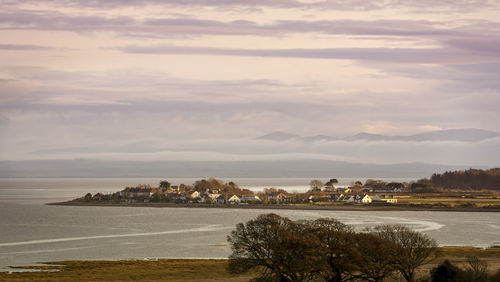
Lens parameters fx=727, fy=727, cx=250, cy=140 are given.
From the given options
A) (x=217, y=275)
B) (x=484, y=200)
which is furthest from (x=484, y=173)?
(x=217, y=275)

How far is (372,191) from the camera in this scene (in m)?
159

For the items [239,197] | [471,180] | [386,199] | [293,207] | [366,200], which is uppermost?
[471,180]

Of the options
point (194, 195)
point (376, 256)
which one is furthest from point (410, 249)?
point (194, 195)

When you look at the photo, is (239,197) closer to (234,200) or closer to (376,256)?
(234,200)

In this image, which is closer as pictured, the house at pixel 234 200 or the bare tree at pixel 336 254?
the bare tree at pixel 336 254

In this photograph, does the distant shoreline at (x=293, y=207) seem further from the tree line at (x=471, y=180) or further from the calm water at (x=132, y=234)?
the tree line at (x=471, y=180)

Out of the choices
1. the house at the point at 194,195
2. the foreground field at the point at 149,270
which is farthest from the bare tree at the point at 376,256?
the house at the point at 194,195

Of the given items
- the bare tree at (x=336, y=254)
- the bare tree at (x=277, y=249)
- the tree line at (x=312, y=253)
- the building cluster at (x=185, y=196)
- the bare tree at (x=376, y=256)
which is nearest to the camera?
the bare tree at (x=277, y=249)

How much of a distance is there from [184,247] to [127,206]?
7044 centimetres

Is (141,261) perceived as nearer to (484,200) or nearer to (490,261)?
(490,261)

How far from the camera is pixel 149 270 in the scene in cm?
4078

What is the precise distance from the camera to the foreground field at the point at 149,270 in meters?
37.5

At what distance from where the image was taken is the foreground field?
37469mm

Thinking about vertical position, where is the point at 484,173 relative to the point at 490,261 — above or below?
above
